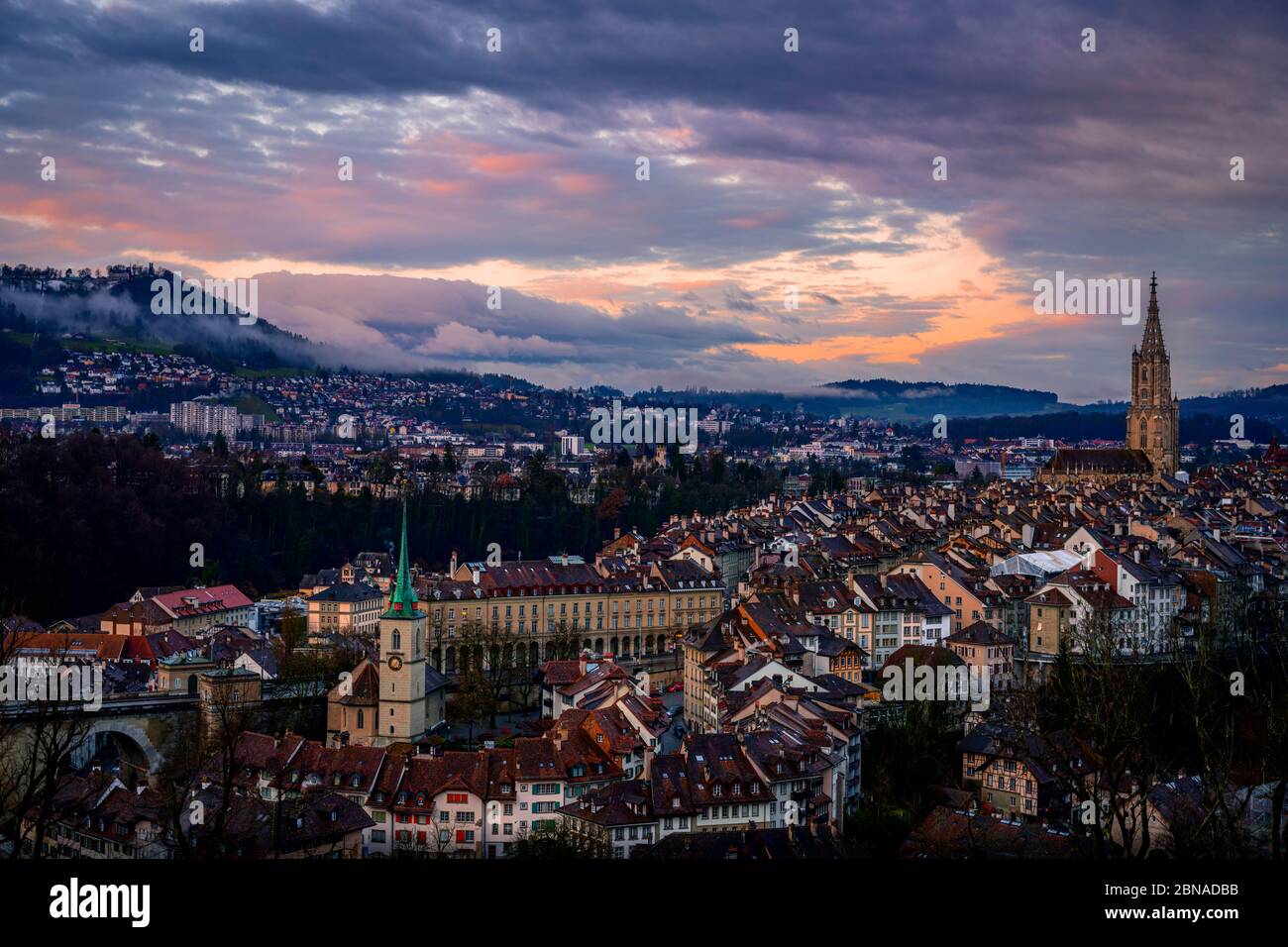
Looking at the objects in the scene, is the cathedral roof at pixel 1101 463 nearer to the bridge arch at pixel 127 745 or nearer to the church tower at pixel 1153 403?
the church tower at pixel 1153 403

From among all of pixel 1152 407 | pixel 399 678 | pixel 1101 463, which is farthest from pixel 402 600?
pixel 1152 407

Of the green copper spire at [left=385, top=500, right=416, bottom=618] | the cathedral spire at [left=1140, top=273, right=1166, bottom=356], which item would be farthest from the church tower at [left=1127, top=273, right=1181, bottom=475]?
the green copper spire at [left=385, top=500, right=416, bottom=618]

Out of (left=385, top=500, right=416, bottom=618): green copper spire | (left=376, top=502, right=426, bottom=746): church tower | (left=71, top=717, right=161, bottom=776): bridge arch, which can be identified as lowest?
(left=71, top=717, right=161, bottom=776): bridge arch

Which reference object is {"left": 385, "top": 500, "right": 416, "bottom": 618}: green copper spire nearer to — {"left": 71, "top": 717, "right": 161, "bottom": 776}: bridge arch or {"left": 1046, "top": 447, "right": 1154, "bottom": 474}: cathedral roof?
{"left": 71, "top": 717, "right": 161, "bottom": 776}: bridge arch
